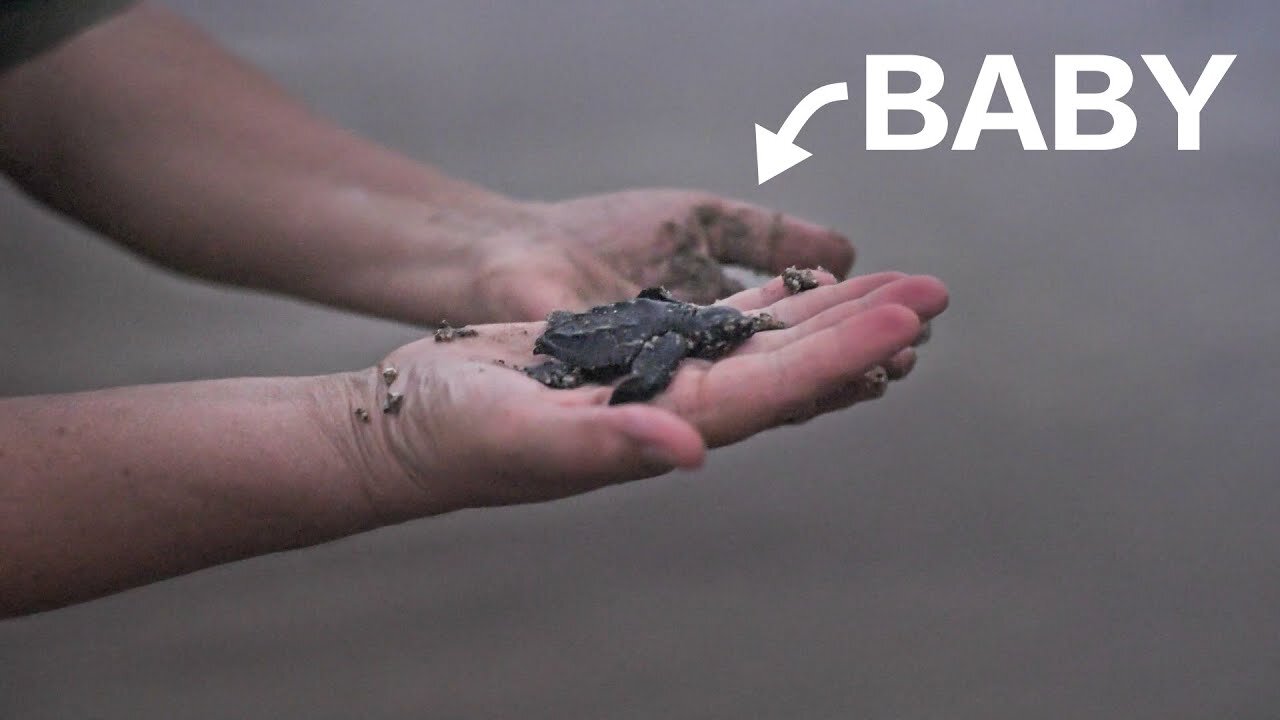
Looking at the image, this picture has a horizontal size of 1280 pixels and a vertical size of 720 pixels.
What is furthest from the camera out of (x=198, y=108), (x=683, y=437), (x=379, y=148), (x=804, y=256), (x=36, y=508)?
(x=379, y=148)

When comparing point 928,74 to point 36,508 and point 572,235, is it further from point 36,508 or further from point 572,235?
point 36,508

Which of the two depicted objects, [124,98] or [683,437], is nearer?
[683,437]

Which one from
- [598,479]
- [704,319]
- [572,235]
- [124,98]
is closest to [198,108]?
[124,98]

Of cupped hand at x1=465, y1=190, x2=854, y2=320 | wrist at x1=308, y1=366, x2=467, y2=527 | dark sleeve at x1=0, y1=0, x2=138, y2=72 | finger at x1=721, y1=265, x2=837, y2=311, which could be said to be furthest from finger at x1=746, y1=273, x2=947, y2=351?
dark sleeve at x1=0, y1=0, x2=138, y2=72

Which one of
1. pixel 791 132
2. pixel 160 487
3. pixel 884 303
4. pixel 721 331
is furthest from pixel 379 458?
pixel 791 132

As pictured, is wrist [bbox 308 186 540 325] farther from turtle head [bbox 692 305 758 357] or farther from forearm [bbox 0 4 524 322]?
turtle head [bbox 692 305 758 357]

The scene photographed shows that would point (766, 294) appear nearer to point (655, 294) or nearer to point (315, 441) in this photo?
point (655, 294)
